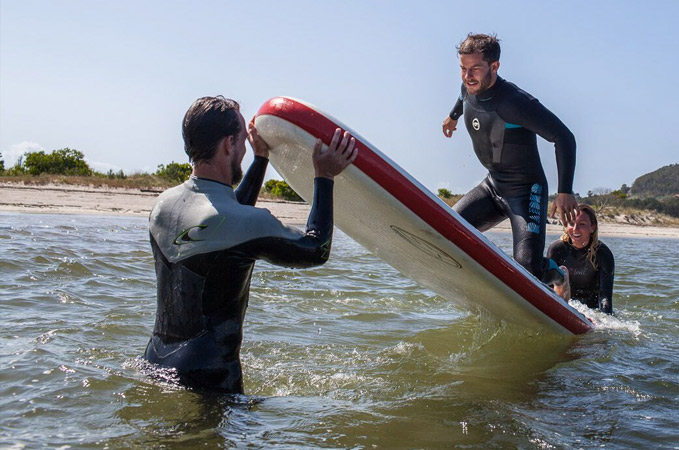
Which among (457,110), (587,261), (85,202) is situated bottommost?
(587,261)

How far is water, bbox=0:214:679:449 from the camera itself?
101 inches

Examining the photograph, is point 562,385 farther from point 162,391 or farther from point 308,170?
point 162,391

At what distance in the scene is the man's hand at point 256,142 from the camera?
324 centimetres

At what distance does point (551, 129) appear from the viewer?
409cm

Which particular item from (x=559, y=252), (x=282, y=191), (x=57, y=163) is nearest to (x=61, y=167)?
(x=57, y=163)

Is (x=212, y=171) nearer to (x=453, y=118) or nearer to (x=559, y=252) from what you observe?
(x=453, y=118)

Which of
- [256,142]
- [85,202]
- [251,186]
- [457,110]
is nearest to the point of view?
[251,186]

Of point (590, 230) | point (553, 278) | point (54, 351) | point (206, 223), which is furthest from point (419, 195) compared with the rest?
point (590, 230)

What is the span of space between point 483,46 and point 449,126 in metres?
0.98

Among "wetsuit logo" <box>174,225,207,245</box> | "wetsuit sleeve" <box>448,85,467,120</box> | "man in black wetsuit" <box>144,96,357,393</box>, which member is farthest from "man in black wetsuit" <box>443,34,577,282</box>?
"wetsuit logo" <box>174,225,207,245</box>

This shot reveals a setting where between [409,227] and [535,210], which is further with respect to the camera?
[535,210]

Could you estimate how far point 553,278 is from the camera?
4617 millimetres

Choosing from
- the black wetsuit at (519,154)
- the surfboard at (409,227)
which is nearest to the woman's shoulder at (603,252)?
the surfboard at (409,227)

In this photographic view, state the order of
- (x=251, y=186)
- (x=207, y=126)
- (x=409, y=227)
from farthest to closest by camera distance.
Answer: (x=409, y=227), (x=251, y=186), (x=207, y=126)
